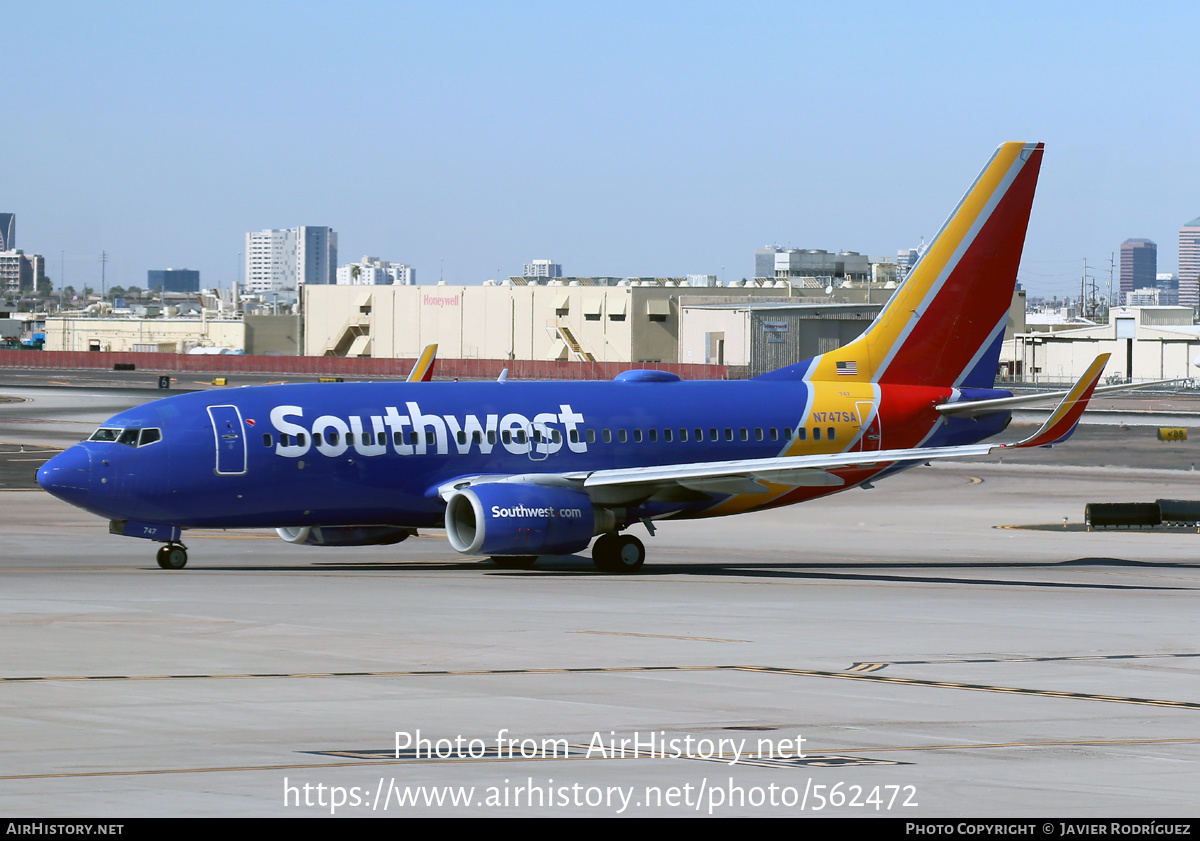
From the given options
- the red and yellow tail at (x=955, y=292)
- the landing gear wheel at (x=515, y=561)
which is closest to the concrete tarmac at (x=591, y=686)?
the landing gear wheel at (x=515, y=561)

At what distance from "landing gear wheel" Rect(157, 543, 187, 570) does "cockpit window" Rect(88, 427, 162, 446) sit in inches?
104

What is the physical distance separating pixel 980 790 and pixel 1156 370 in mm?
169913

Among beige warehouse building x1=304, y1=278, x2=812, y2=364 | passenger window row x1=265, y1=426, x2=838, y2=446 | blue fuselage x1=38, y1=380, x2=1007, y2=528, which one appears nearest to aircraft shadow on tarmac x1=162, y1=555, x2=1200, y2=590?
blue fuselage x1=38, y1=380, x2=1007, y2=528

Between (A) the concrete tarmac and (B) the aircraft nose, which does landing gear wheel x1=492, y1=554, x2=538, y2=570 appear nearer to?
(A) the concrete tarmac

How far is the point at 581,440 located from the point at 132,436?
1089 centimetres

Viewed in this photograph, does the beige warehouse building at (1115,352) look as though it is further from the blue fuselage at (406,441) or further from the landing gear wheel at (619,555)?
the landing gear wheel at (619,555)

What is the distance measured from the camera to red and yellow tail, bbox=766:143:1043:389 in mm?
45969

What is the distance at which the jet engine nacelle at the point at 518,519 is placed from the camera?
37.2 m

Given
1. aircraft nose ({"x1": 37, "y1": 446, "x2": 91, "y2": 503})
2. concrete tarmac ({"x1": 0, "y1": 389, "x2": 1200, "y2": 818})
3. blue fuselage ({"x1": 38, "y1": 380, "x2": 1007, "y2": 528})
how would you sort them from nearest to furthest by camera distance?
concrete tarmac ({"x1": 0, "y1": 389, "x2": 1200, "y2": 818})
aircraft nose ({"x1": 37, "y1": 446, "x2": 91, "y2": 503})
blue fuselage ({"x1": 38, "y1": 380, "x2": 1007, "y2": 528})

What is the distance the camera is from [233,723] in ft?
57.8

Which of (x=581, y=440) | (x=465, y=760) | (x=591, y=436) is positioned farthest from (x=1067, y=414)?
(x=465, y=760)
